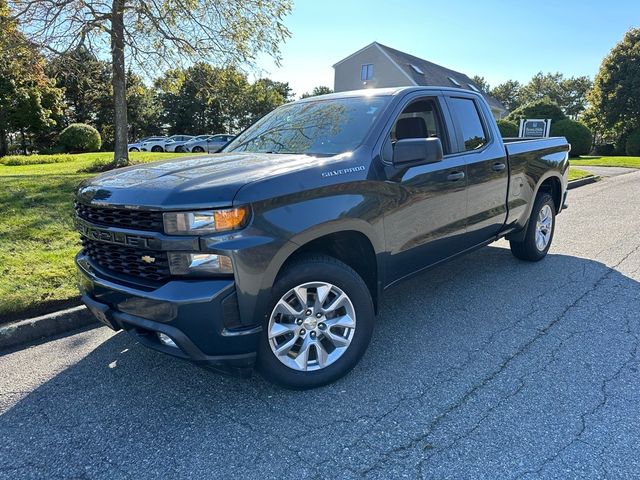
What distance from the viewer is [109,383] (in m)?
3.11

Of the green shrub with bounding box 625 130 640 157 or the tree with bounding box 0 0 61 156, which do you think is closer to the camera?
the tree with bounding box 0 0 61 156

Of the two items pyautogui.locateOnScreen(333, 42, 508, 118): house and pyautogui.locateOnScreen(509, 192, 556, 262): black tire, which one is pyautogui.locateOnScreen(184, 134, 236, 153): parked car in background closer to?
pyautogui.locateOnScreen(333, 42, 508, 118): house

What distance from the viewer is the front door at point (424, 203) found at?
3.38 metres

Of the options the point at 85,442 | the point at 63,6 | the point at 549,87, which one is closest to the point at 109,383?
the point at 85,442

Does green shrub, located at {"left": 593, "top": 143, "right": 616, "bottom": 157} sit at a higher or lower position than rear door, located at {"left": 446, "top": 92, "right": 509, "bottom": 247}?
higher

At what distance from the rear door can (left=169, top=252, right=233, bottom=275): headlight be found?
99.4 inches

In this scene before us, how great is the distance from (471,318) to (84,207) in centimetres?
323

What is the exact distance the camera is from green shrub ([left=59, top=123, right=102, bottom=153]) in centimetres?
2327

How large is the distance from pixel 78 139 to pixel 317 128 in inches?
932

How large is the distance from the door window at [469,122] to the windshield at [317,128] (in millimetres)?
952

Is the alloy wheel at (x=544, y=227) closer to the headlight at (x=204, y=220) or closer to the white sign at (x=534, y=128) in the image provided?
the headlight at (x=204, y=220)

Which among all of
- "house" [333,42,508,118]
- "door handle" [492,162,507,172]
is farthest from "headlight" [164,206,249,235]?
"house" [333,42,508,118]

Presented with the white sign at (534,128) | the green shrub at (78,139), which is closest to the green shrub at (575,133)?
the white sign at (534,128)

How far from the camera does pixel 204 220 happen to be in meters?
2.48
